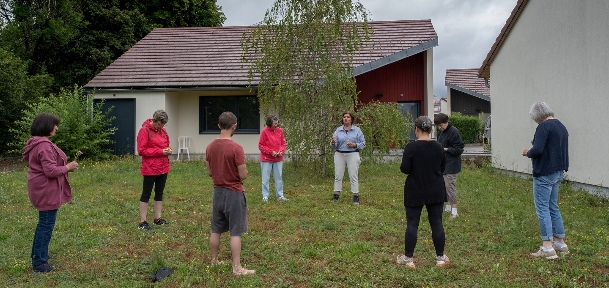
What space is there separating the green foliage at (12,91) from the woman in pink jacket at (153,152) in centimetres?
1405

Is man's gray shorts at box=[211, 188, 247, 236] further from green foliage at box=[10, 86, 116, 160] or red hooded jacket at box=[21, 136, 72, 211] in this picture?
green foliage at box=[10, 86, 116, 160]

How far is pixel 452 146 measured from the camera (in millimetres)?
7098

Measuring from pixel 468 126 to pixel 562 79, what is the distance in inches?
610

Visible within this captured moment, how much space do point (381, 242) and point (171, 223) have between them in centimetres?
311

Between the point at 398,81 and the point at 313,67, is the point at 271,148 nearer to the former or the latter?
the point at 313,67

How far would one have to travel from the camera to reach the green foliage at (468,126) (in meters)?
25.3

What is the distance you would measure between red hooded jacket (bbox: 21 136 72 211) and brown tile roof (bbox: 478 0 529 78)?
11.4 m

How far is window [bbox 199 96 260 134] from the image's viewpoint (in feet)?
57.7

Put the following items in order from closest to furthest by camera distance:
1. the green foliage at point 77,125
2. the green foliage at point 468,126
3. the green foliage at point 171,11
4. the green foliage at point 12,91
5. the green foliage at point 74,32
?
the green foliage at point 77,125 < the green foliage at point 12,91 < the green foliage at point 74,32 < the green foliage at point 468,126 < the green foliage at point 171,11

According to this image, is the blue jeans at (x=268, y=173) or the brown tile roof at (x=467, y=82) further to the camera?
the brown tile roof at (x=467, y=82)

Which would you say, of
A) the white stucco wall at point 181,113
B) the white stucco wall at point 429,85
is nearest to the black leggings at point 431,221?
the white stucco wall at point 181,113

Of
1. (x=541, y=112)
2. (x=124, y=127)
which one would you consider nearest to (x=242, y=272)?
(x=541, y=112)

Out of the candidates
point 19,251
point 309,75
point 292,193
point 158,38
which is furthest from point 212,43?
point 19,251

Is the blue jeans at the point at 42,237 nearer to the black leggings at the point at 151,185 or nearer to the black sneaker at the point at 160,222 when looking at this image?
the black leggings at the point at 151,185
